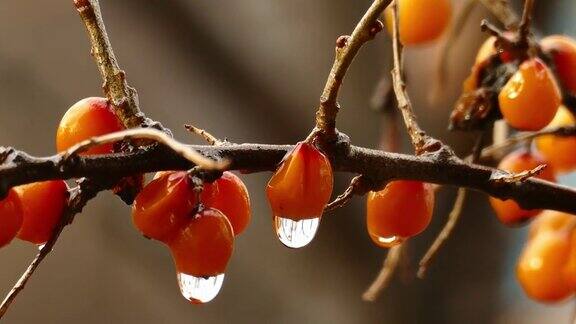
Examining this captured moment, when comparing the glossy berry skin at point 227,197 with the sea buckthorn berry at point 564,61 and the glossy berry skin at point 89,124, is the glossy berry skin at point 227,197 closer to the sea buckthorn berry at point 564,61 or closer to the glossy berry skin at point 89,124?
the glossy berry skin at point 89,124

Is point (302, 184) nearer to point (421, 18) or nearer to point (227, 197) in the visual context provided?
point (227, 197)

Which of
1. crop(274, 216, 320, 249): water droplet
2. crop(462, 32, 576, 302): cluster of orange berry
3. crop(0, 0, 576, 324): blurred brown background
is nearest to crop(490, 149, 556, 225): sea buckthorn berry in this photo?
crop(462, 32, 576, 302): cluster of orange berry

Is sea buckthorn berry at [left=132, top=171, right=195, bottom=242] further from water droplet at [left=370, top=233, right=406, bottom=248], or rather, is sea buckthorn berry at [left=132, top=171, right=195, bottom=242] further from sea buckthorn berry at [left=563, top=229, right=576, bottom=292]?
sea buckthorn berry at [left=563, top=229, right=576, bottom=292]

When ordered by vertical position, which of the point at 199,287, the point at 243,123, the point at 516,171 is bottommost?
the point at 199,287

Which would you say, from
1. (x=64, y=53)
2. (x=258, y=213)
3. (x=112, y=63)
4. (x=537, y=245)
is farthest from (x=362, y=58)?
(x=112, y=63)

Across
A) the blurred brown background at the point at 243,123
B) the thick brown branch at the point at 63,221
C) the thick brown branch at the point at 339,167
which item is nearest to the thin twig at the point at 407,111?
the thick brown branch at the point at 339,167

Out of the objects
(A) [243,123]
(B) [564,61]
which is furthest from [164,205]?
(A) [243,123]
